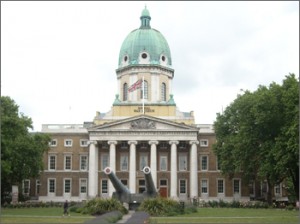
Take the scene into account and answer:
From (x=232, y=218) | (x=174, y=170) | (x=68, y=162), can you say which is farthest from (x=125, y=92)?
(x=232, y=218)

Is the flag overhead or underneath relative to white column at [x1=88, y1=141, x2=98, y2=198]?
overhead

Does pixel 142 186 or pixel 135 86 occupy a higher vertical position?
pixel 135 86

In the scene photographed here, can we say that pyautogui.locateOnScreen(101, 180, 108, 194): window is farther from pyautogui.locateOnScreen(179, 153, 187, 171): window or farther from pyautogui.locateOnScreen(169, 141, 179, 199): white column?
pyautogui.locateOnScreen(179, 153, 187, 171): window

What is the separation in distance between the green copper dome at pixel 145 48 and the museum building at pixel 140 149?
149 millimetres

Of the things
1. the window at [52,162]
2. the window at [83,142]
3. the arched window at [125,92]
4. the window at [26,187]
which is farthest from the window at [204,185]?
the window at [26,187]

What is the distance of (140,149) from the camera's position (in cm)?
8456

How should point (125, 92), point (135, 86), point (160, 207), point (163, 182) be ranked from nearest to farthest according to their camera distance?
point (160, 207) < point (135, 86) < point (163, 182) < point (125, 92)

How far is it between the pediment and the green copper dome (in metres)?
10.3

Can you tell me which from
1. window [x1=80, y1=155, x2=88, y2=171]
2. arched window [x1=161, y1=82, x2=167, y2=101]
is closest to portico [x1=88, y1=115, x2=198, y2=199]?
window [x1=80, y1=155, x2=88, y2=171]

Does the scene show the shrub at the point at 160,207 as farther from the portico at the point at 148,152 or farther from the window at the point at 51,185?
the window at the point at 51,185

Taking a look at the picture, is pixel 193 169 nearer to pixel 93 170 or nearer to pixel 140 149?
pixel 140 149

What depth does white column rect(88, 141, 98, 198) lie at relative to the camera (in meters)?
81.6

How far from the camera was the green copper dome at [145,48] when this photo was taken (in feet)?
291

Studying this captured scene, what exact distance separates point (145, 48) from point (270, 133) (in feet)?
119
